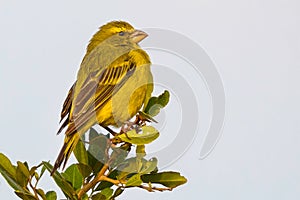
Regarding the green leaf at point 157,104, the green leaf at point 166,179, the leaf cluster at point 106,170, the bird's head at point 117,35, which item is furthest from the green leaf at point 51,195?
the bird's head at point 117,35

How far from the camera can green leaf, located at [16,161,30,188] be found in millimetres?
2303

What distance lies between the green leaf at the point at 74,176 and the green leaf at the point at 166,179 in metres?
0.33

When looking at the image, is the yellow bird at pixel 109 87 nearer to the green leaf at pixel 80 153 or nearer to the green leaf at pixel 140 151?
the green leaf at pixel 80 153

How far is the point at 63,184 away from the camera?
2.28 metres

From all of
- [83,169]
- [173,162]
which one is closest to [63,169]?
[83,169]

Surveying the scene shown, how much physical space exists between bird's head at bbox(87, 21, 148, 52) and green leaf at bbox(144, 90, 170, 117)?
1.74 meters

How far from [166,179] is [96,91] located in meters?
1.44

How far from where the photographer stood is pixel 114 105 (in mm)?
3715

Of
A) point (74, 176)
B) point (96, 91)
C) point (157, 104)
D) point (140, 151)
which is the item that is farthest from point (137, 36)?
point (74, 176)

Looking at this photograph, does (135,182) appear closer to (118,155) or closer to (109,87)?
(118,155)

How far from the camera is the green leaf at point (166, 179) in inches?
96.7

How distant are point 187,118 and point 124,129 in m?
0.35

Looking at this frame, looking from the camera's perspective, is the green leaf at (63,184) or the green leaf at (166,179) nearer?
the green leaf at (63,184)

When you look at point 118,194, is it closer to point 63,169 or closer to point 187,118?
point 63,169
